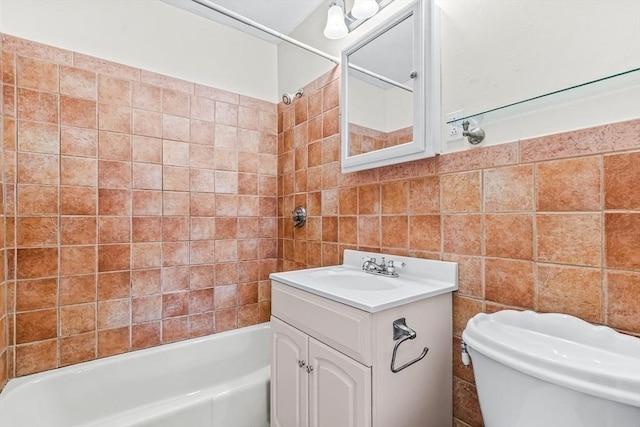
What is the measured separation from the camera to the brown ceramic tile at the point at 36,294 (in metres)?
1.43

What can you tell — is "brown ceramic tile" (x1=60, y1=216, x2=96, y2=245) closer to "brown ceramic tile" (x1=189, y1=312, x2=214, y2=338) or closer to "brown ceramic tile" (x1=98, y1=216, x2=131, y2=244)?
"brown ceramic tile" (x1=98, y1=216, x2=131, y2=244)

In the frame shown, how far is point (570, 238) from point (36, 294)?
2.19 metres

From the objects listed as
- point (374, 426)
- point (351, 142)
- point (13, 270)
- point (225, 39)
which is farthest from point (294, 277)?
point (225, 39)

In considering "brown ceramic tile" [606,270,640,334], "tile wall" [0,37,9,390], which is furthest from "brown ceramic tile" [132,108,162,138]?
"brown ceramic tile" [606,270,640,334]

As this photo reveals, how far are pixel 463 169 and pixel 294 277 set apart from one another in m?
0.81

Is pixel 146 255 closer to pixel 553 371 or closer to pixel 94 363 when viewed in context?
pixel 94 363

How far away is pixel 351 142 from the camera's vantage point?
157cm

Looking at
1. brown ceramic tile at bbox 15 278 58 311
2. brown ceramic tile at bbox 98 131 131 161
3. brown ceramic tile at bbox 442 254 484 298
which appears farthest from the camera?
brown ceramic tile at bbox 98 131 131 161

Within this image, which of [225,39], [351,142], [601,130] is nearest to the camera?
[601,130]

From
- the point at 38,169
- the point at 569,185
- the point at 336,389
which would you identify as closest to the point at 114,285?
the point at 38,169

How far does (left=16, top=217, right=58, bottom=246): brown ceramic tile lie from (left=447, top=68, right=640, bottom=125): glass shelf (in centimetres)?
190

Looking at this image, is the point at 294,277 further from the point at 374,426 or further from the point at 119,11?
the point at 119,11

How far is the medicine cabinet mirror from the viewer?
1203 millimetres

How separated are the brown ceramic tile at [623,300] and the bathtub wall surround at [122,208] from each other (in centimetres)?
177
